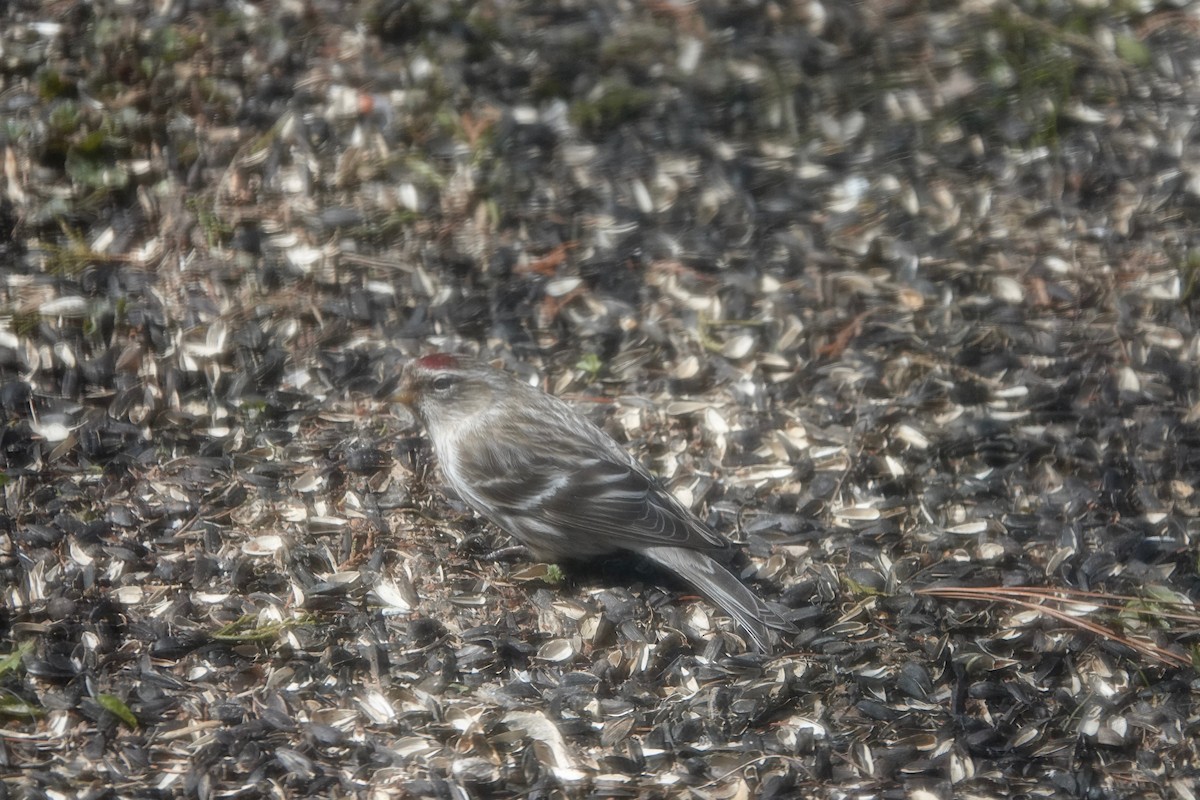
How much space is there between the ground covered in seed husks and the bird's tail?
0.12 meters

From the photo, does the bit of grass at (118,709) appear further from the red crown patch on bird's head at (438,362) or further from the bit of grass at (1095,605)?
the bit of grass at (1095,605)

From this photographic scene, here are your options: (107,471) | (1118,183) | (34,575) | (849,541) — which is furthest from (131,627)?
(1118,183)

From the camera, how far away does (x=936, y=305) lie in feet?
17.6

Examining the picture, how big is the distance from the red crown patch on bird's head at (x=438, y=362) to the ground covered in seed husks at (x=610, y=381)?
409 mm

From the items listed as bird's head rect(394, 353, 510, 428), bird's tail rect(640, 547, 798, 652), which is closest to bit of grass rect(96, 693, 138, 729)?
bird's head rect(394, 353, 510, 428)

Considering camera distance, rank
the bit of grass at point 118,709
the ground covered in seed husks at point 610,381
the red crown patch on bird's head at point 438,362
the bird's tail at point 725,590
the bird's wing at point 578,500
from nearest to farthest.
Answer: the bit of grass at point 118,709, the ground covered in seed husks at point 610,381, the bird's tail at point 725,590, the bird's wing at point 578,500, the red crown patch on bird's head at point 438,362

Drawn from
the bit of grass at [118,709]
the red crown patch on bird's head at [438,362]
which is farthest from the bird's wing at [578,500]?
the bit of grass at [118,709]

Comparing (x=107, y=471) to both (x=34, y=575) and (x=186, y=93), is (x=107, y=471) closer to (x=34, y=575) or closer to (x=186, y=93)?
(x=34, y=575)

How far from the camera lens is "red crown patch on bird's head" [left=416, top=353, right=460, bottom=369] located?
452cm

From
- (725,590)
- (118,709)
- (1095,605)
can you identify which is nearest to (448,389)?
(725,590)

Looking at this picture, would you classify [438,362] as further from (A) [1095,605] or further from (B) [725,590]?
(A) [1095,605]

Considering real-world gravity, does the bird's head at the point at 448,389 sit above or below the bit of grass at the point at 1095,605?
above

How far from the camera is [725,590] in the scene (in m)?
4.12

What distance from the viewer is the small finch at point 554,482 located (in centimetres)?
417
